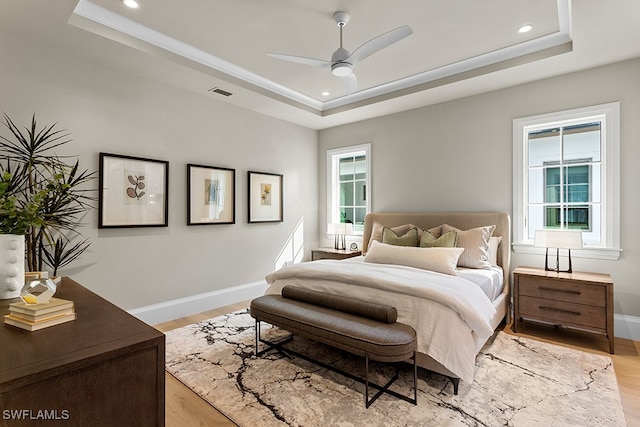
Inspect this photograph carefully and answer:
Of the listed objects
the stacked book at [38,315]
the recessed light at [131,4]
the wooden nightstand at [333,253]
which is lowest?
the wooden nightstand at [333,253]

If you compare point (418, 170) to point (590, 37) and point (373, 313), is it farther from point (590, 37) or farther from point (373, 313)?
point (373, 313)

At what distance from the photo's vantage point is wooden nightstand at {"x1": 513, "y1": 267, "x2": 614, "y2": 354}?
2977mm

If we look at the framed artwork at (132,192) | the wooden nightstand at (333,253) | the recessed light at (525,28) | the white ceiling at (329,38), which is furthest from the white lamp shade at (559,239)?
the framed artwork at (132,192)

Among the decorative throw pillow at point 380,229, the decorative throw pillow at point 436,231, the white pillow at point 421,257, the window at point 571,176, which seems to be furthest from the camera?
the decorative throw pillow at point 380,229

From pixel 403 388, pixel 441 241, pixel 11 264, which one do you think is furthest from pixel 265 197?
pixel 11 264

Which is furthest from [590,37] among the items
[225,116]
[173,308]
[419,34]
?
[173,308]

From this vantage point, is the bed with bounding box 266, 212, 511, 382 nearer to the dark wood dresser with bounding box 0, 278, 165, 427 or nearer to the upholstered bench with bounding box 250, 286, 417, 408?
the upholstered bench with bounding box 250, 286, 417, 408

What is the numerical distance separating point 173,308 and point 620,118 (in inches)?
202

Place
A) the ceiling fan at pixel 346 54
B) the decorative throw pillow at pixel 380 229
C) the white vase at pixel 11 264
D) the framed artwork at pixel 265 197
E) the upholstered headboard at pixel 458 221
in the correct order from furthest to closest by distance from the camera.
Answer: the framed artwork at pixel 265 197, the decorative throw pillow at pixel 380 229, the upholstered headboard at pixel 458 221, the ceiling fan at pixel 346 54, the white vase at pixel 11 264

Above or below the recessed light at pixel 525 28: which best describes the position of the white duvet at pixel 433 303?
below

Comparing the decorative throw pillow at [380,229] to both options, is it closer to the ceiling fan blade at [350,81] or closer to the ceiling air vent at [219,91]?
the ceiling fan blade at [350,81]

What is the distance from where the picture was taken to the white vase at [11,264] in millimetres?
1512

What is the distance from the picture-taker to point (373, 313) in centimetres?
235

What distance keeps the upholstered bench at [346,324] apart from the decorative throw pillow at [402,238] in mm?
1528
